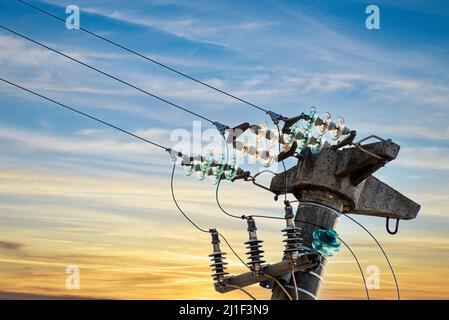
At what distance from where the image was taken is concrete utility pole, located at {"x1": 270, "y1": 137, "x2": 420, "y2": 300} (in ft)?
46.5

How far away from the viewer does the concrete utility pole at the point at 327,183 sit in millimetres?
14180

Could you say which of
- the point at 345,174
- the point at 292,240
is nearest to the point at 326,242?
the point at 292,240

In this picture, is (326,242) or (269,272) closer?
(326,242)

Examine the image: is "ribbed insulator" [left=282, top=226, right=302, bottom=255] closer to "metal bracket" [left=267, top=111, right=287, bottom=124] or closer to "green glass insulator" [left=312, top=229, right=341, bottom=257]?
"green glass insulator" [left=312, top=229, right=341, bottom=257]

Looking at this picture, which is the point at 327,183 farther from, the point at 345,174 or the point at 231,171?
the point at 231,171

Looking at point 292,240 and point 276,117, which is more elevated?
point 276,117

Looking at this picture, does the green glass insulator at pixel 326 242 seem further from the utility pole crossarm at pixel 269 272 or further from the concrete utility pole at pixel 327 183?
the concrete utility pole at pixel 327 183

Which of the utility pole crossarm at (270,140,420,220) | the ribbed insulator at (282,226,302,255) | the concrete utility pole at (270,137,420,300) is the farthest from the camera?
the utility pole crossarm at (270,140,420,220)

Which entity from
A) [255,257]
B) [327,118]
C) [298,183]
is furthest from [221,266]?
[327,118]

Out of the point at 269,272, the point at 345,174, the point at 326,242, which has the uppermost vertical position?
the point at 345,174

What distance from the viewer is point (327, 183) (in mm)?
14617

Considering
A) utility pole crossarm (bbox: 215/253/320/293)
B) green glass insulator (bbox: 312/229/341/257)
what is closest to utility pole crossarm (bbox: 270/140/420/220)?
green glass insulator (bbox: 312/229/341/257)
